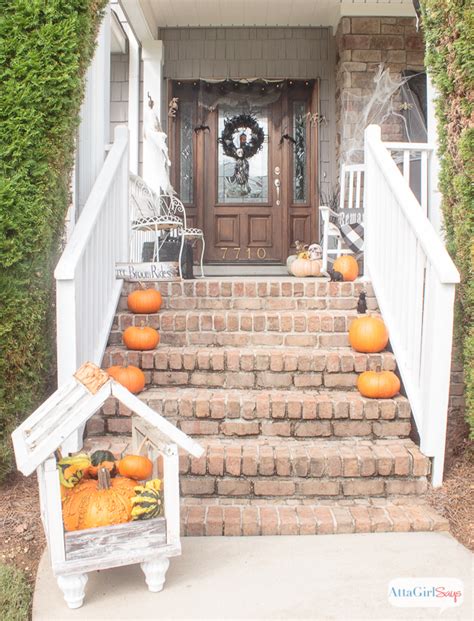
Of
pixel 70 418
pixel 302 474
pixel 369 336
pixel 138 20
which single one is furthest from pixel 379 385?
pixel 138 20

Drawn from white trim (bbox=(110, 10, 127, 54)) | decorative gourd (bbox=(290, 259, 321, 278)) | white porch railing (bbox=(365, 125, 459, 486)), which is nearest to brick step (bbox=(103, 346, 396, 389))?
white porch railing (bbox=(365, 125, 459, 486))

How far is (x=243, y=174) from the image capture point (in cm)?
670

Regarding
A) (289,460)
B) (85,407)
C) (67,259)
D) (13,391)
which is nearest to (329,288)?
(289,460)

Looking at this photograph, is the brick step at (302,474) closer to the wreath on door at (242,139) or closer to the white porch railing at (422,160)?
the white porch railing at (422,160)

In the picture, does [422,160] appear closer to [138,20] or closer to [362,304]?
[362,304]

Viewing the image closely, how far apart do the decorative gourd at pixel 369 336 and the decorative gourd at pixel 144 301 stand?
1.20 metres

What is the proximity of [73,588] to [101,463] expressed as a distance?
0.41m

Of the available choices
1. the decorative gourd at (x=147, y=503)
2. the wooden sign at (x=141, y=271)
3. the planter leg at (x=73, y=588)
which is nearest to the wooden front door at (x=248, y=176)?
the wooden sign at (x=141, y=271)

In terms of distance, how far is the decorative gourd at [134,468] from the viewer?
202cm

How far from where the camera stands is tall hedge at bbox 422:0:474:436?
281 cm

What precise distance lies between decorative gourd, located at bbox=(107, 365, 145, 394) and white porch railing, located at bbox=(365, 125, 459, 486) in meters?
1.37

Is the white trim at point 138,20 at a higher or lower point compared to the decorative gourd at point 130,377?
higher

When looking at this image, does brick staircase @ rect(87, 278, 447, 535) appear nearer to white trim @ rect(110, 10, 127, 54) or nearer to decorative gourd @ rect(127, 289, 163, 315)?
decorative gourd @ rect(127, 289, 163, 315)

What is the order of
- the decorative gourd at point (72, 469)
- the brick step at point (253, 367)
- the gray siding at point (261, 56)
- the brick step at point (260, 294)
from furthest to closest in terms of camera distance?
1. the gray siding at point (261, 56)
2. the brick step at point (260, 294)
3. the brick step at point (253, 367)
4. the decorative gourd at point (72, 469)
